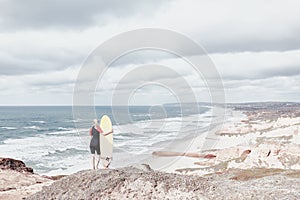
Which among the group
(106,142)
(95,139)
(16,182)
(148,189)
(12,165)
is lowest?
(16,182)

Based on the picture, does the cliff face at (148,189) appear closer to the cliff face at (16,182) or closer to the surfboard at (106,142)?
the surfboard at (106,142)

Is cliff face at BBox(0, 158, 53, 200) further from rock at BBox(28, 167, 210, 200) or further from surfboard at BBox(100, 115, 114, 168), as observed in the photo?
surfboard at BBox(100, 115, 114, 168)

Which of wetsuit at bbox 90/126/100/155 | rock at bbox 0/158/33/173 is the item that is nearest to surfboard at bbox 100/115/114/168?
wetsuit at bbox 90/126/100/155

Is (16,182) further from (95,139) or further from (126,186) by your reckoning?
(126,186)

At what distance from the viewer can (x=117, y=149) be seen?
6288cm

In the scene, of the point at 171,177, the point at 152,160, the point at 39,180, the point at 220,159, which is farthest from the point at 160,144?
the point at 171,177

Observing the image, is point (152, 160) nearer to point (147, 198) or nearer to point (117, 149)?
point (117, 149)

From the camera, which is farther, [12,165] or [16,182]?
[12,165]

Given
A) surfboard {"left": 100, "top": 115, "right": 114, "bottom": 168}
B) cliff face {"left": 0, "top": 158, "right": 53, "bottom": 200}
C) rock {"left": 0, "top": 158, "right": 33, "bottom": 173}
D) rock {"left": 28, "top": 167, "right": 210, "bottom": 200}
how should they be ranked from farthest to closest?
rock {"left": 0, "top": 158, "right": 33, "bottom": 173} → cliff face {"left": 0, "top": 158, "right": 53, "bottom": 200} → surfboard {"left": 100, "top": 115, "right": 114, "bottom": 168} → rock {"left": 28, "top": 167, "right": 210, "bottom": 200}

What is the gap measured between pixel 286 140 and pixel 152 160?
24435 millimetres

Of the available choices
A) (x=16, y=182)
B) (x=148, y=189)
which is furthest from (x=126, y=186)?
(x=16, y=182)

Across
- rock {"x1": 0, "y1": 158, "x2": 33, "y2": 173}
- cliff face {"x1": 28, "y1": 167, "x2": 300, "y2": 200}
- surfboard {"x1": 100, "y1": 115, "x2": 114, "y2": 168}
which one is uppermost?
surfboard {"x1": 100, "y1": 115, "x2": 114, "y2": 168}

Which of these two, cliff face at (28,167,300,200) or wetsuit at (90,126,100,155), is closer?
cliff face at (28,167,300,200)

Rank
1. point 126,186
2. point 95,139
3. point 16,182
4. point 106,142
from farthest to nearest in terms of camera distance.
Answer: point 16,182 → point 106,142 → point 95,139 → point 126,186
